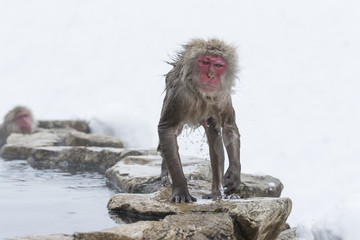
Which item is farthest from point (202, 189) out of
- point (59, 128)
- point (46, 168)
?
point (59, 128)

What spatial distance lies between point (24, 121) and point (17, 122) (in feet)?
0.84

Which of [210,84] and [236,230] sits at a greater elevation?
[210,84]

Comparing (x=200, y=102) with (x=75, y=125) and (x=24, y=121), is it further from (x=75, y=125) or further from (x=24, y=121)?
(x=24, y=121)

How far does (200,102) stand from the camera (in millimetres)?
3145

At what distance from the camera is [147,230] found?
2342 millimetres

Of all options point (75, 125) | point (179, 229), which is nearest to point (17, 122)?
point (75, 125)

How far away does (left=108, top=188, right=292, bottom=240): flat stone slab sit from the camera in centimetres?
258

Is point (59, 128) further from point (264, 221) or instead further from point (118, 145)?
point (264, 221)

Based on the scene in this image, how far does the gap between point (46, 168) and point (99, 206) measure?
2560mm

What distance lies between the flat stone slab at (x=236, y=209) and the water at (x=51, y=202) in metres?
0.16

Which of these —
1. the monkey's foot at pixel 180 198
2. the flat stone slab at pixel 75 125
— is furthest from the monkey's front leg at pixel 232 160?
the flat stone slab at pixel 75 125

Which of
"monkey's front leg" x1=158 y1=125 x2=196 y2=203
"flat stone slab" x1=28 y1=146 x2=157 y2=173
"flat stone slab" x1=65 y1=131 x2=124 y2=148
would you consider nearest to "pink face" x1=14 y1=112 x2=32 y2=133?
"flat stone slab" x1=65 y1=131 x2=124 y2=148

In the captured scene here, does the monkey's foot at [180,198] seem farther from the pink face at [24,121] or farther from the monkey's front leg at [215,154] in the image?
the pink face at [24,121]

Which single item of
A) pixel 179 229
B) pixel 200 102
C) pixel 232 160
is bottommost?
pixel 179 229
